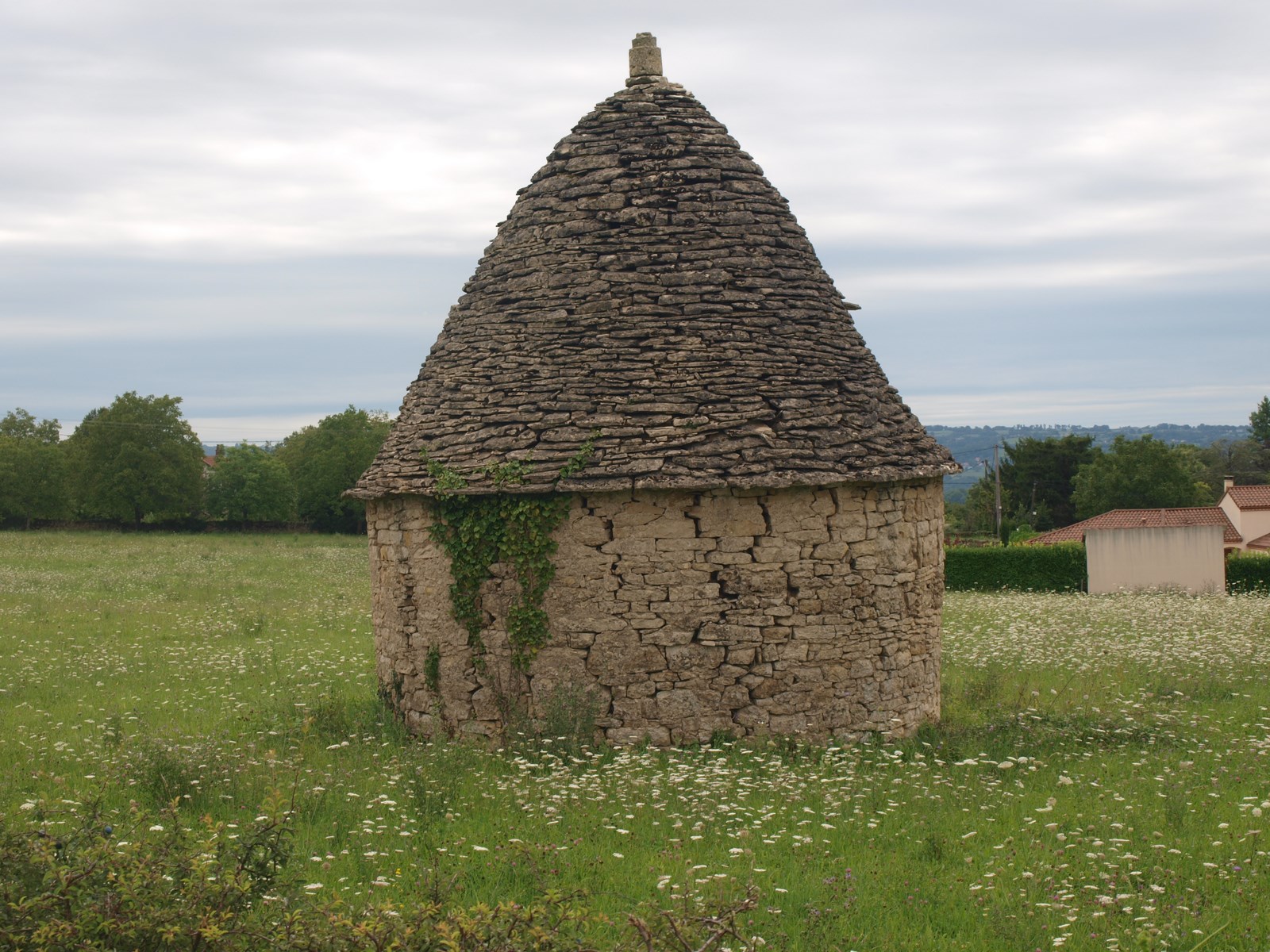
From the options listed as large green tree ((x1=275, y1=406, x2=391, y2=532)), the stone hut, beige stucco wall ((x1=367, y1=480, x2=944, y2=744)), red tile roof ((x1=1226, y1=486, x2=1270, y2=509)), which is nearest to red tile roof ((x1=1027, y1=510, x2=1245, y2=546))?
red tile roof ((x1=1226, y1=486, x2=1270, y2=509))

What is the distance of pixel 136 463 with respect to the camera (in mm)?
48438

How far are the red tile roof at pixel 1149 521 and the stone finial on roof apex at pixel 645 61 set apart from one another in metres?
18.6

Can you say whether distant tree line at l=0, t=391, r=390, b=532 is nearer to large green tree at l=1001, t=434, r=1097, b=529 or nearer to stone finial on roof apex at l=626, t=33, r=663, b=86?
large green tree at l=1001, t=434, r=1097, b=529

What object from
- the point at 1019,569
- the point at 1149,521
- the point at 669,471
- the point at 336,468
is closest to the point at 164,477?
the point at 336,468

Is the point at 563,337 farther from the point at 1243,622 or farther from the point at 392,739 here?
the point at 1243,622

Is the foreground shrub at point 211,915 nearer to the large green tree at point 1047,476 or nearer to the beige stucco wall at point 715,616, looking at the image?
the beige stucco wall at point 715,616

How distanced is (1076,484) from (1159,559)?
31564mm

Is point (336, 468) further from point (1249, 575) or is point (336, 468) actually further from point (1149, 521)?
point (1249, 575)

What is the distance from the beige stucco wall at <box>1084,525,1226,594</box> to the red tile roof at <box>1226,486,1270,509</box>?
1640 cm

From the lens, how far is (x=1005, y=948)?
16.5 ft

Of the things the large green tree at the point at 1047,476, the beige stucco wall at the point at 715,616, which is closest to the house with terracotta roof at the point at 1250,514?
the large green tree at the point at 1047,476

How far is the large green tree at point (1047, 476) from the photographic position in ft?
181

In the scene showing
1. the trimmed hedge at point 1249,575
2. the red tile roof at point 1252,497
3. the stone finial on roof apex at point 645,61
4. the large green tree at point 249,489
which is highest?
the stone finial on roof apex at point 645,61

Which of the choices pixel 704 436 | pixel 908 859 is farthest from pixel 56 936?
pixel 704 436
